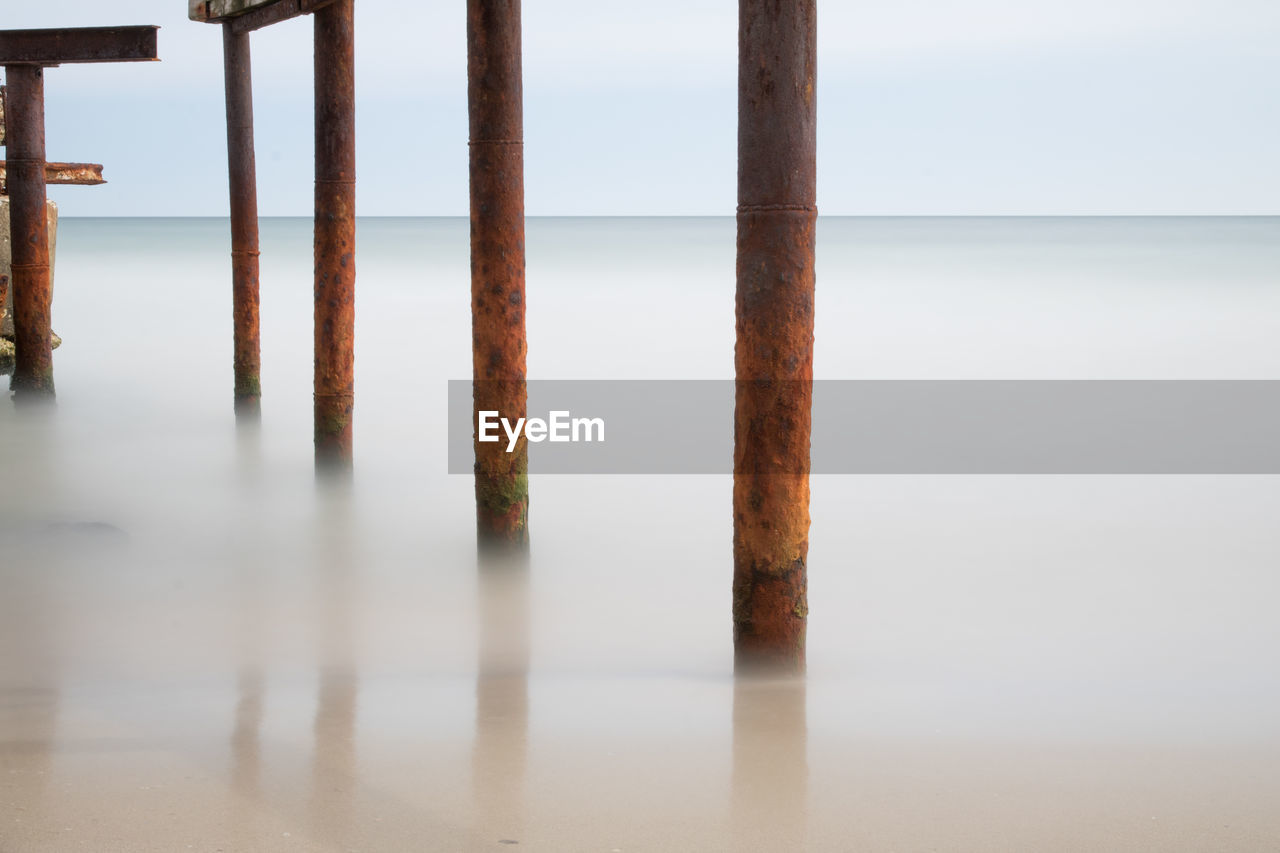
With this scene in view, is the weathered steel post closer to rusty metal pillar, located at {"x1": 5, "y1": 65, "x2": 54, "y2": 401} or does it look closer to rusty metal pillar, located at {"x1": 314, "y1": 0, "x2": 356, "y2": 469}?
rusty metal pillar, located at {"x1": 5, "y1": 65, "x2": 54, "y2": 401}

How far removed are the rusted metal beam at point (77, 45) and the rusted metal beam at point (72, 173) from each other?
1570 mm

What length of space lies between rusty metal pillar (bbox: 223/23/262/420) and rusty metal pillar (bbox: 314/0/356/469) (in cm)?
231

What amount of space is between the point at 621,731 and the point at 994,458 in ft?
19.5

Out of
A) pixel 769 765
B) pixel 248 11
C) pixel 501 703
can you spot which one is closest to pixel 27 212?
pixel 248 11

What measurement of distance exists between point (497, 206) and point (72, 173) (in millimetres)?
7265

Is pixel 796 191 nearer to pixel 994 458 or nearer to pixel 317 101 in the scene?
pixel 317 101

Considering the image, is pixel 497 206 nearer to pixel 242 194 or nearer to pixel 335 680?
pixel 335 680

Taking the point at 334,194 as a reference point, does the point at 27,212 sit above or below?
above

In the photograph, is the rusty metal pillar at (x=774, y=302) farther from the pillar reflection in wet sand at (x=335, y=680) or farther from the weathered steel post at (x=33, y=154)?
the weathered steel post at (x=33, y=154)

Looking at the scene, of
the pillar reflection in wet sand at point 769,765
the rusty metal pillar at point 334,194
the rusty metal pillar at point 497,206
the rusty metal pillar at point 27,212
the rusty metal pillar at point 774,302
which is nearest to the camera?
the pillar reflection in wet sand at point 769,765

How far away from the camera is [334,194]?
739 cm

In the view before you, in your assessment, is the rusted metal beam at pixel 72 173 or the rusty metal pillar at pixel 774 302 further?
the rusted metal beam at pixel 72 173

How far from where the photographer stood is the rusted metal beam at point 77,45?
937cm

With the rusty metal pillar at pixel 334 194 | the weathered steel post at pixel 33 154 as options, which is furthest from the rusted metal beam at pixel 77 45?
the rusty metal pillar at pixel 334 194
